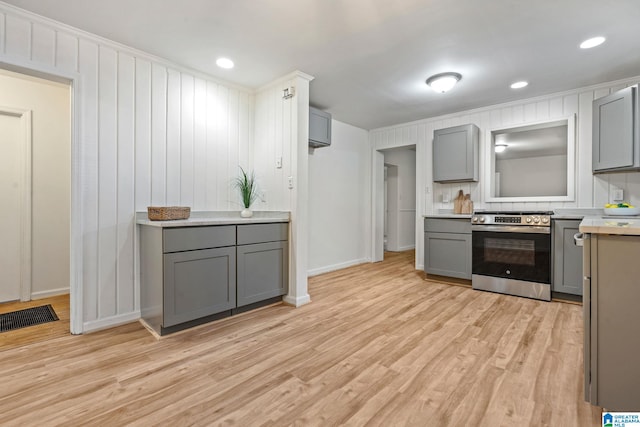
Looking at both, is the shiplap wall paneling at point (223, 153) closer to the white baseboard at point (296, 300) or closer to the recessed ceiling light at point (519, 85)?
the white baseboard at point (296, 300)

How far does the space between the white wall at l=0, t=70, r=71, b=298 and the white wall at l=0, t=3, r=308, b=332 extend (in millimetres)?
1336

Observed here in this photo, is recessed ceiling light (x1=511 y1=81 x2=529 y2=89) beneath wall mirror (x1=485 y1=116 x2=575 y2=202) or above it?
above

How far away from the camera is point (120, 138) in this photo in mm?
2525

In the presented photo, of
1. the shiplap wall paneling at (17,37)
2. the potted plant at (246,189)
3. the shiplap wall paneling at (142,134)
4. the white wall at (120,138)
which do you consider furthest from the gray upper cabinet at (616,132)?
the shiplap wall paneling at (17,37)

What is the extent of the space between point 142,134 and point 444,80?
2.98 meters

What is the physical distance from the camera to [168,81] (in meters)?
2.80

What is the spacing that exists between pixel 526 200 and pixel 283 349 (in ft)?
11.6

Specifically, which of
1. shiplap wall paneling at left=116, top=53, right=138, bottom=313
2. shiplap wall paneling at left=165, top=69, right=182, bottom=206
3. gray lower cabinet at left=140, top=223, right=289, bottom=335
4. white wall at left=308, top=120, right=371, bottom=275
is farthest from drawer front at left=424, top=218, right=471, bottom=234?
shiplap wall paneling at left=116, top=53, right=138, bottom=313

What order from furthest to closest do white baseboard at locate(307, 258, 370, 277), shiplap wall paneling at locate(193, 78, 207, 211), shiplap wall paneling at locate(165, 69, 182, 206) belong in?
white baseboard at locate(307, 258, 370, 277) → shiplap wall paneling at locate(193, 78, 207, 211) → shiplap wall paneling at locate(165, 69, 182, 206)

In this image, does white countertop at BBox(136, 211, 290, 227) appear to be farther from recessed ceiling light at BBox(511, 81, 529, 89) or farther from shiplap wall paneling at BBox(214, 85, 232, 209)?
recessed ceiling light at BBox(511, 81, 529, 89)

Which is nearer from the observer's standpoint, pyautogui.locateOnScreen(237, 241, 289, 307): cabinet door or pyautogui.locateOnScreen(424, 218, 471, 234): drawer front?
pyautogui.locateOnScreen(237, 241, 289, 307): cabinet door

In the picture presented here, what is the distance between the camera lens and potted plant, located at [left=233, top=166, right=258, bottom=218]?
316 centimetres

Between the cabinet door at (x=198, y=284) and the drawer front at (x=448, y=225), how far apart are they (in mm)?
2647

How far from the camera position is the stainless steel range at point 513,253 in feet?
10.4
